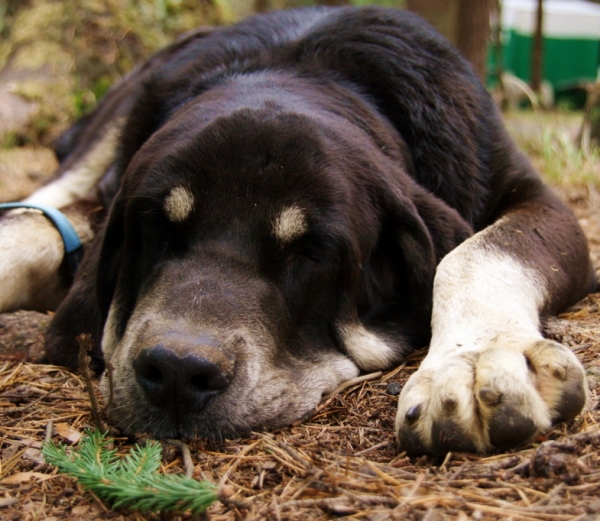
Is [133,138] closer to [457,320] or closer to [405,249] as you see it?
[405,249]

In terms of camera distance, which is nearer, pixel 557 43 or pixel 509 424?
pixel 509 424

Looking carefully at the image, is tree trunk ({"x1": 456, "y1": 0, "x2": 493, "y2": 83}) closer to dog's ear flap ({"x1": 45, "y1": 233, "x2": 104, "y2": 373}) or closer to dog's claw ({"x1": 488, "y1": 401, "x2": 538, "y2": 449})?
dog's ear flap ({"x1": 45, "y1": 233, "x2": 104, "y2": 373})

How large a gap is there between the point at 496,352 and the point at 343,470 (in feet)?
1.86

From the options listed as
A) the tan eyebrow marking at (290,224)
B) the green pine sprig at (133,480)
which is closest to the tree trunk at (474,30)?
the tan eyebrow marking at (290,224)

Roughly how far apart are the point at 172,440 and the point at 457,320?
3.32 feet

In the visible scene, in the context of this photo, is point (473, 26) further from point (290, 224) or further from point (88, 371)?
point (88, 371)

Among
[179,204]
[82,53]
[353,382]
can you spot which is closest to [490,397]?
[353,382]

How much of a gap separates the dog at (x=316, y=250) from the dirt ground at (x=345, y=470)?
8 cm

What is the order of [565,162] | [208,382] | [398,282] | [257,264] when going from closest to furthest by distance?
[208,382]
[257,264]
[398,282]
[565,162]

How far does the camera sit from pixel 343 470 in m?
1.96

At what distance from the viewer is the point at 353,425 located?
236 centimetres

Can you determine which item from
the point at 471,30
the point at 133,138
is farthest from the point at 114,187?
the point at 471,30

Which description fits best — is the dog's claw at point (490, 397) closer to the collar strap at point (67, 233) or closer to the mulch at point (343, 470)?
the mulch at point (343, 470)

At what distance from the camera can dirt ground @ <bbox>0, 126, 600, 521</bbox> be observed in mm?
1721
